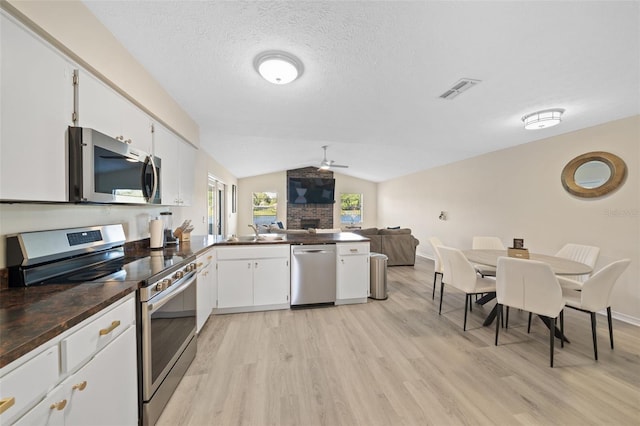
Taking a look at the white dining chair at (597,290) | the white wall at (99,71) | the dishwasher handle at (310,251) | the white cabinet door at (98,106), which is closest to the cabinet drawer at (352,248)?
the dishwasher handle at (310,251)

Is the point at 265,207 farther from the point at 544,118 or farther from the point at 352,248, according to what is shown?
the point at 544,118

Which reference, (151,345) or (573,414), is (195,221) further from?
(573,414)

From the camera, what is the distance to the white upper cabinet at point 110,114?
1385 mm

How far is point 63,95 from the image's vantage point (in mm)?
1254

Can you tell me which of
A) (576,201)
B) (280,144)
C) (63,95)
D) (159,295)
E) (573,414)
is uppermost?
(280,144)

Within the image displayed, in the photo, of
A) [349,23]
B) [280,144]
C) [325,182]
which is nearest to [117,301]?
[349,23]

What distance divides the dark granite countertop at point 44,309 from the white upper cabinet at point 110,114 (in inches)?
34.2

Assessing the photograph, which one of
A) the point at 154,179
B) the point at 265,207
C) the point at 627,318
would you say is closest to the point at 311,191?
the point at 265,207

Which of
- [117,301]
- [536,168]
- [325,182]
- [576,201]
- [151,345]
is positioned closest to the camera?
[117,301]

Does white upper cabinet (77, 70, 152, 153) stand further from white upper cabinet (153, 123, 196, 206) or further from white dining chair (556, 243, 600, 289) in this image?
white dining chair (556, 243, 600, 289)

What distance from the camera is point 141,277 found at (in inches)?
55.9

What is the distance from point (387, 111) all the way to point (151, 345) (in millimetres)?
2998

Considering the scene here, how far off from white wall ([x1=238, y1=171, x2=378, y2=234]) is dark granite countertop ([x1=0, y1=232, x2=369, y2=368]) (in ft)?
26.1

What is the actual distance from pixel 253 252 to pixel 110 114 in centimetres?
190
